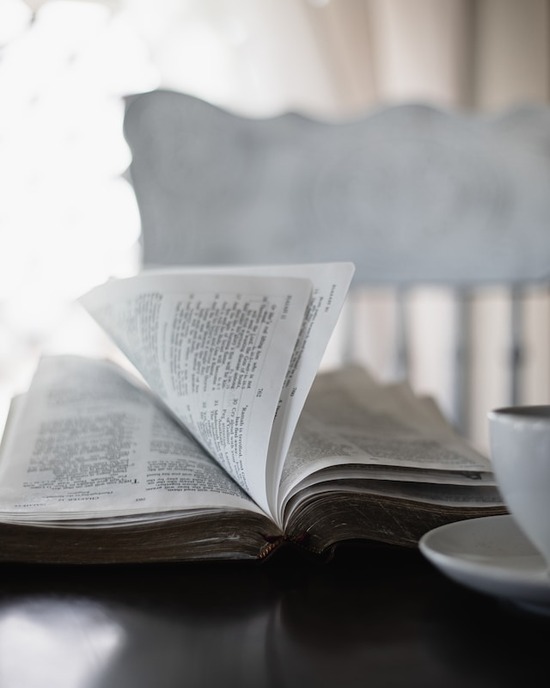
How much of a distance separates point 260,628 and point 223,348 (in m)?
0.18

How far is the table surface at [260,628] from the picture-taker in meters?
0.24

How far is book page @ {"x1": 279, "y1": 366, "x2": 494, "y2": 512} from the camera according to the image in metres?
0.40

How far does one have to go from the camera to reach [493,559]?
12.3 inches

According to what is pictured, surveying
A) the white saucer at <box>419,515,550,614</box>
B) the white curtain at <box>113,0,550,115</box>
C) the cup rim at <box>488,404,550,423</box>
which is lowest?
the white saucer at <box>419,515,550,614</box>

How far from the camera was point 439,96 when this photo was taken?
232 cm

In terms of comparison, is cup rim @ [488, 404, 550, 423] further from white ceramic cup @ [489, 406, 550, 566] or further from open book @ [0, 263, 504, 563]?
open book @ [0, 263, 504, 563]

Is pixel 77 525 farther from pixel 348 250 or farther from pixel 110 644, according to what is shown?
pixel 348 250

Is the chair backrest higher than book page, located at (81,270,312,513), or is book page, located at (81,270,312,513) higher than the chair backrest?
the chair backrest

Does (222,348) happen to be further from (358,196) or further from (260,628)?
(358,196)

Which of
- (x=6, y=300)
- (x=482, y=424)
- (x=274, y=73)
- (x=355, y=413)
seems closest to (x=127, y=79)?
(x=274, y=73)

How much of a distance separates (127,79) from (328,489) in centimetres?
246

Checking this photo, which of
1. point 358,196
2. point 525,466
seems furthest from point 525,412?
point 358,196

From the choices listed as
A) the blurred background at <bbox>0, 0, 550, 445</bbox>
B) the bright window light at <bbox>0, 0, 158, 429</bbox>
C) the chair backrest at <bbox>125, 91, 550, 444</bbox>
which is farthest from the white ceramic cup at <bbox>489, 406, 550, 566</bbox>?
the bright window light at <bbox>0, 0, 158, 429</bbox>

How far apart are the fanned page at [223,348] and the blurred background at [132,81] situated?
190 cm
